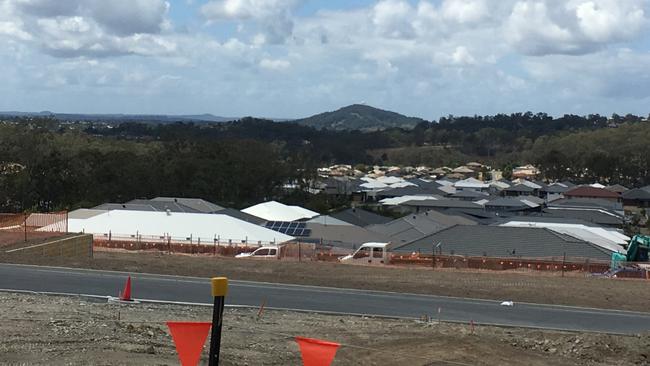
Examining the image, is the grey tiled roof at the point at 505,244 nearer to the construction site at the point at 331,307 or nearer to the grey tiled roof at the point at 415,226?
the construction site at the point at 331,307

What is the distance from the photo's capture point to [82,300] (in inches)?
789

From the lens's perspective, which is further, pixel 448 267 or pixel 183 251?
pixel 183 251

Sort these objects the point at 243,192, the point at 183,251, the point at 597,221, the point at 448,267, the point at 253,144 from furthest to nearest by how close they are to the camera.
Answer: the point at 253,144, the point at 243,192, the point at 597,221, the point at 183,251, the point at 448,267

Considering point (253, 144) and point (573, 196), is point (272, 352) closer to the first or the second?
point (253, 144)

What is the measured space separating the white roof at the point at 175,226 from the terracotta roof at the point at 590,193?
218 feet

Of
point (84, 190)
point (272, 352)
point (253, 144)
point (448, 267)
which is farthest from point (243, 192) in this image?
point (272, 352)

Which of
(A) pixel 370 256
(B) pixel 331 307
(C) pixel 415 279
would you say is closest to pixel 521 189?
(A) pixel 370 256

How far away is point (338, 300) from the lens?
22.6 meters

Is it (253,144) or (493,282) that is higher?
(253,144)

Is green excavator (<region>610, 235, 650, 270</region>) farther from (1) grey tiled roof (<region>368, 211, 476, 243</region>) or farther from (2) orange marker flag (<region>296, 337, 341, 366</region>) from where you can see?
(2) orange marker flag (<region>296, 337, 341, 366</region>)

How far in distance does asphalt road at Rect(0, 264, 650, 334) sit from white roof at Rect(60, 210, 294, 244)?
73.0 feet

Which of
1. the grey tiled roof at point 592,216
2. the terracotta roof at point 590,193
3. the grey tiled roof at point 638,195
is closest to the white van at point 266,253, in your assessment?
the grey tiled roof at point 592,216

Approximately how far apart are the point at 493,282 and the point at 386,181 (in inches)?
4134

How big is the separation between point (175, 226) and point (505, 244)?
789 inches
